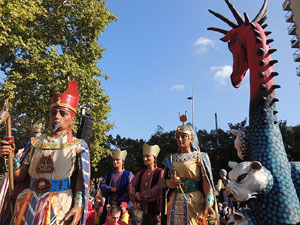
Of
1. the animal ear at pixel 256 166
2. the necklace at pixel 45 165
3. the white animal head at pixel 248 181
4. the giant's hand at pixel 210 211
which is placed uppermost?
the necklace at pixel 45 165

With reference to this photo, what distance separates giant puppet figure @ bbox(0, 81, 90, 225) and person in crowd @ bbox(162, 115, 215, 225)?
1.22 m

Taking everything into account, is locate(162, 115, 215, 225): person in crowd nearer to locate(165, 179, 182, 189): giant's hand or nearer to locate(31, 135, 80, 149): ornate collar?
locate(165, 179, 182, 189): giant's hand

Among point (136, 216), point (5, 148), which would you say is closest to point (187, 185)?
point (136, 216)

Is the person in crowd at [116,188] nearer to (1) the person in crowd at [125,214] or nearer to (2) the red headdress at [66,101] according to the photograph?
(1) the person in crowd at [125,214]

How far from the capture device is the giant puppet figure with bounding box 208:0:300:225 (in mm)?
1598

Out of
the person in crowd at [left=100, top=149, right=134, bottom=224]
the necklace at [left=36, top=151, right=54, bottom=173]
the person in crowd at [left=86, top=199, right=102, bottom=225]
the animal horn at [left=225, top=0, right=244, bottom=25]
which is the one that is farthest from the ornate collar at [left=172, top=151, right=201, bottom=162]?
the person in crowd at [left=86, top=199, right=102, bottom=225]

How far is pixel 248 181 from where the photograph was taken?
1564 mm

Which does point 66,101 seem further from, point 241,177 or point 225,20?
point 241,177

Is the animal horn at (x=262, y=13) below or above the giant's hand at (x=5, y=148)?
above

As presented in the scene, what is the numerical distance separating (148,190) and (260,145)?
342 centimetres

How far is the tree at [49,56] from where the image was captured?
10.6 metres

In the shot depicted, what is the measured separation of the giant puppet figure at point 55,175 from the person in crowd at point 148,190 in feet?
5.76

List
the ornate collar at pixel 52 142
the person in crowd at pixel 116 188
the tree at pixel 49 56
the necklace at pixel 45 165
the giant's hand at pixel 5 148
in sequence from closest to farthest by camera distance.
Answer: the giant's hand at pixel 5 148, the necklace at pixel 45 165, the ornate collar at pixel 52 142, the person in crowd at pixel 116 188, the tree at pixel 49 56

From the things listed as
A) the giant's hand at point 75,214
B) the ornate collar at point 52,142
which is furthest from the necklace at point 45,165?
the giant's hand at point 75,214
